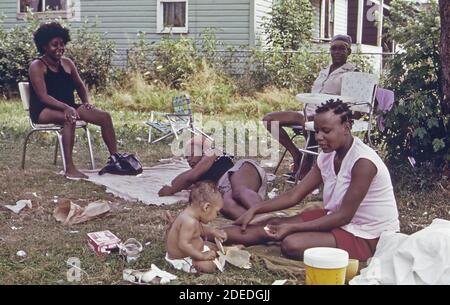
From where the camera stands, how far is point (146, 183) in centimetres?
662

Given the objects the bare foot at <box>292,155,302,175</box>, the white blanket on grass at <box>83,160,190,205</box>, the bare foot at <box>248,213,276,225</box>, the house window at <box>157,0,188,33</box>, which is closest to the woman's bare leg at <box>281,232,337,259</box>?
the bare foot at <box>248,213,276,225</box>

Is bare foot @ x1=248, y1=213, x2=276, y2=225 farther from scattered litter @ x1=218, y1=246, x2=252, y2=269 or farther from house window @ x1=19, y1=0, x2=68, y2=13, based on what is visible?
house window @ x1=19, y1=0, x2=68, y2=13

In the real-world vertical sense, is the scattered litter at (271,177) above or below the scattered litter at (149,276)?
above

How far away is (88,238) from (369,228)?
185 centimetres

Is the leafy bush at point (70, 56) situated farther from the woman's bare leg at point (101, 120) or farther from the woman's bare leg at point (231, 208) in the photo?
the woman's bare leg at point (231, 208)

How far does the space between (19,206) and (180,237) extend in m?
2.18

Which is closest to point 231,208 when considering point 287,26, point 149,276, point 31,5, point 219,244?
point 219,244

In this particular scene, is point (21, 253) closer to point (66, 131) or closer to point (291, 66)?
point (66, 131)

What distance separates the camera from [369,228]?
13.1ft

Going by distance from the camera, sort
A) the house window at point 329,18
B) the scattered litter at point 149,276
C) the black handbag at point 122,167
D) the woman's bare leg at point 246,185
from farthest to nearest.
Answer: the house window at point 329,18 → the black handbag at point 122,167 → the woman's bare leg at point 246,185 → the scattered litter at point 149,276

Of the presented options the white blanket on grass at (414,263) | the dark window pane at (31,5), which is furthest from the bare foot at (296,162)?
the dark window pane at (31,5)

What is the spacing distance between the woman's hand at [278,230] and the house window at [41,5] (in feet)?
44.5

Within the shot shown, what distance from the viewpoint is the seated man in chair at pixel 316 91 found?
682 cm

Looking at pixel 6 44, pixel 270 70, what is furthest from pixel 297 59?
pixel 6 44
